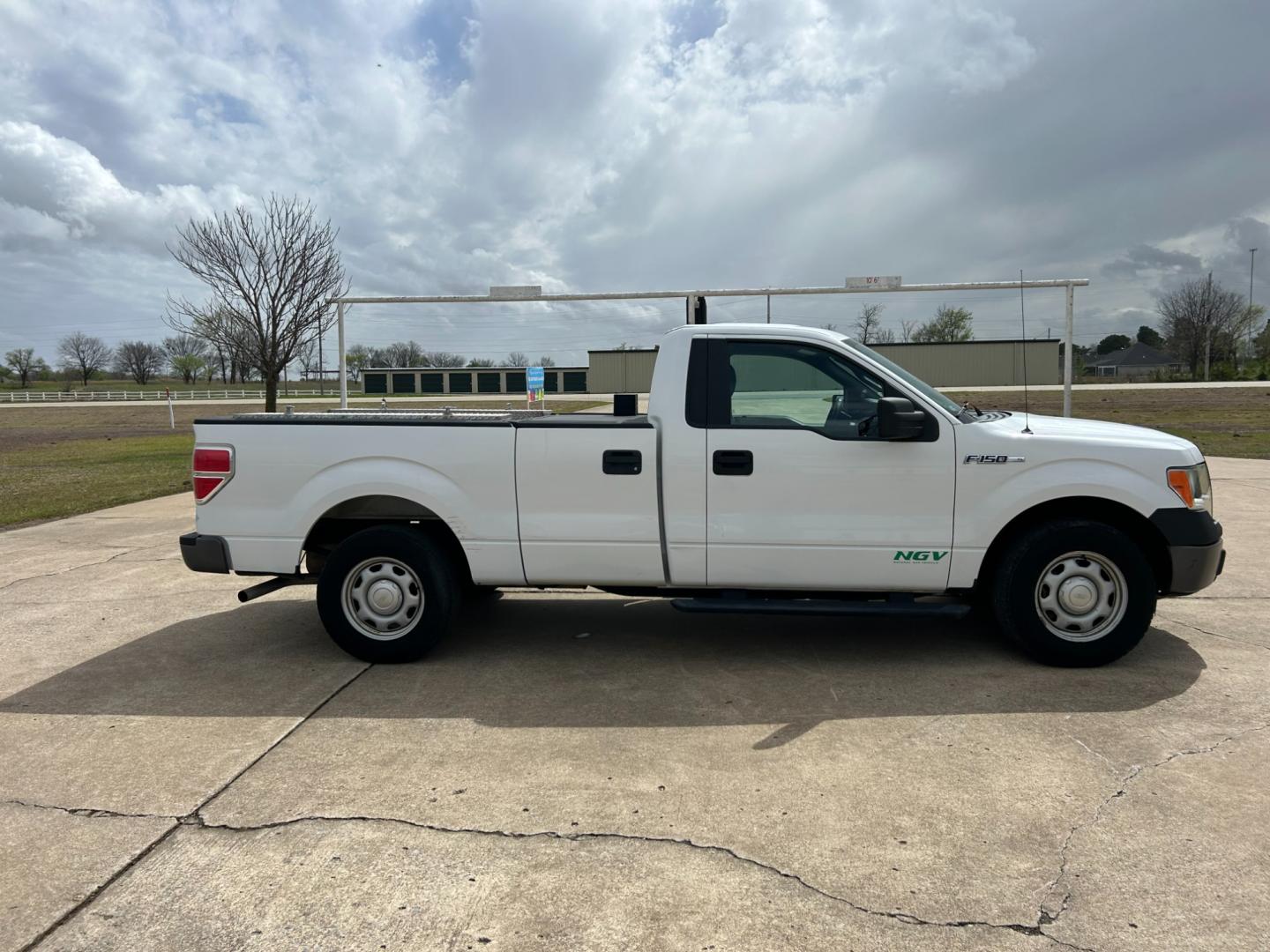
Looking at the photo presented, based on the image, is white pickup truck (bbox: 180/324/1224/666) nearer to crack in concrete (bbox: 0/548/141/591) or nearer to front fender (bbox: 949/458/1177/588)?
front fender (bbox: 949/458/1177/588)

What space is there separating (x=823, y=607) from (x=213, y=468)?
353cm

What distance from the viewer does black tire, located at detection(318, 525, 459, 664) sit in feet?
15.7

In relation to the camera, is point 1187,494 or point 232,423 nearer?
point 1187,494

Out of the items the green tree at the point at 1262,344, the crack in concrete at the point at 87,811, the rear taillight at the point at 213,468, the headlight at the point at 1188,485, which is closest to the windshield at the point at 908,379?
the headlight at the point at 1188,485

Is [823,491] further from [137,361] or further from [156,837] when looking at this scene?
[137,361]

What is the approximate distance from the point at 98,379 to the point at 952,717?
12806 cm

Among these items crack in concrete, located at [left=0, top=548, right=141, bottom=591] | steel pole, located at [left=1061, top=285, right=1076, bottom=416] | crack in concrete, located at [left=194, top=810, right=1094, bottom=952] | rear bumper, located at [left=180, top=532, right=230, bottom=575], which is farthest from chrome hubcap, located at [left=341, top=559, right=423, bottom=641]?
steel pole, located at [left=1061, top=285, right=1076, bottom=416]

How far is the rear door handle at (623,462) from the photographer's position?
4617 mm

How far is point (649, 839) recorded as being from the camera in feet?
9.98

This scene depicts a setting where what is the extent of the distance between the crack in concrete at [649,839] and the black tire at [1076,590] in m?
2.30

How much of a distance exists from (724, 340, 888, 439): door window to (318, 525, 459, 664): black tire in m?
1.87

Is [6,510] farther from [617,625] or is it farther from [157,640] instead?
[617,625]

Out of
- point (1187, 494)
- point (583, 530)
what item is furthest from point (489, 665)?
point (1187, 494)

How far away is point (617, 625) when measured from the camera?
574cm
